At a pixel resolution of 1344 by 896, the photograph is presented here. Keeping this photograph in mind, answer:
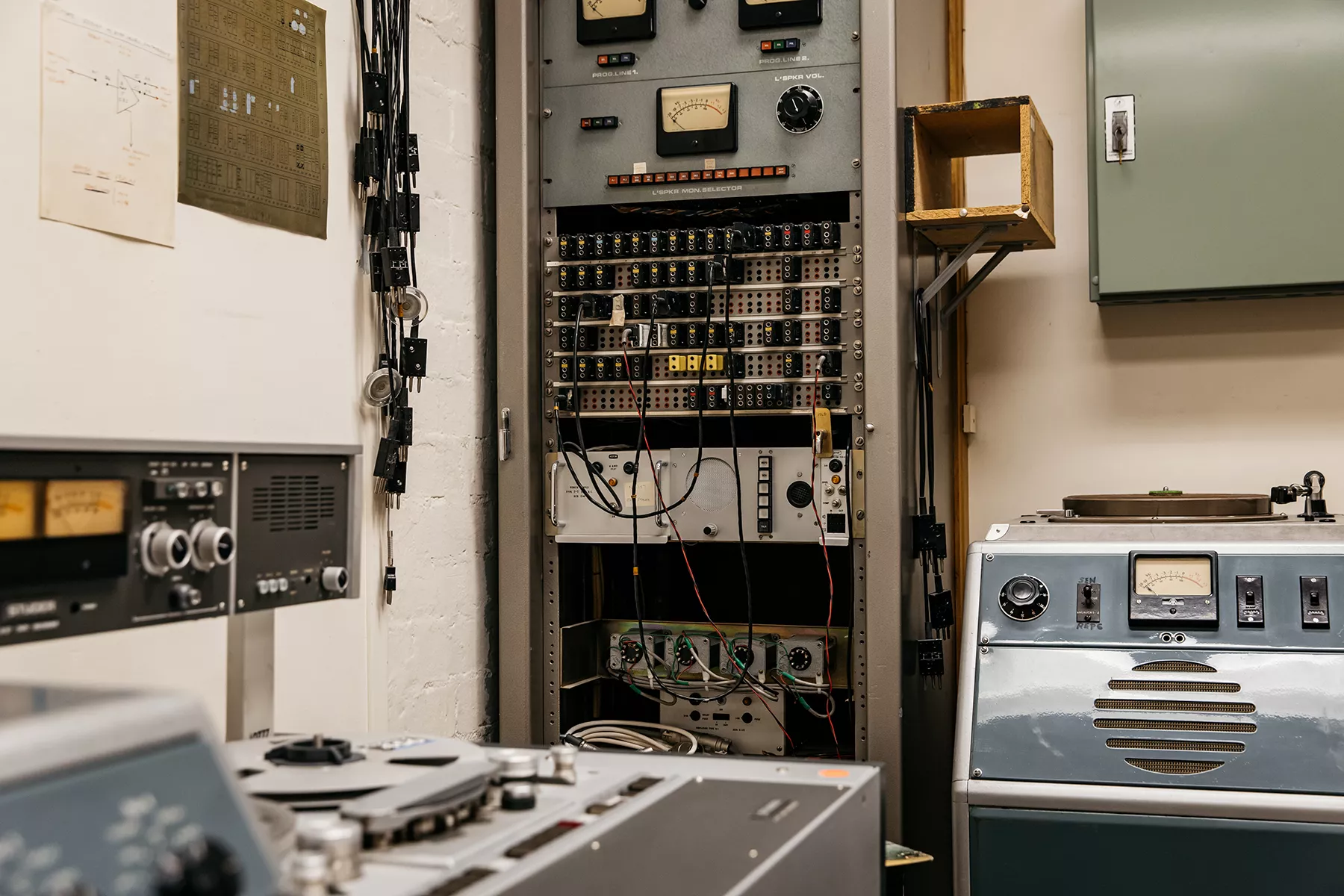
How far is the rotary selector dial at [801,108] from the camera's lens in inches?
102

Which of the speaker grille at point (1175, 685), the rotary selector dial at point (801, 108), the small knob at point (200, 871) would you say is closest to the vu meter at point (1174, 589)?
the speaker grille at point (1175, 685)

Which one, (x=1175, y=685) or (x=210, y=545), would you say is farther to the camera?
(x=1175, y=685)

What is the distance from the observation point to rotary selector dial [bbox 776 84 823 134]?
2.58 meters

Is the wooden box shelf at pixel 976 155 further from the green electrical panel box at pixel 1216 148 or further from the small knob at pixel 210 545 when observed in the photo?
the small knob at pixel 210 545

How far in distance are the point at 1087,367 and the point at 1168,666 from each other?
4.02 feet

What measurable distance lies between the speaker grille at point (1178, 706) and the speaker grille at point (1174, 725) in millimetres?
22

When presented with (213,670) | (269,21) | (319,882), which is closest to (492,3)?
(269,21)

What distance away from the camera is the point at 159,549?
1193 millimetres

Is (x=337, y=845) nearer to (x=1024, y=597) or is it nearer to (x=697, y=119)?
(x=1024, y=597)

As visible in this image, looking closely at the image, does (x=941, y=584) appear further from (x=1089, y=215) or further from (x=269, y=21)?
Result: (x=269, y=21)

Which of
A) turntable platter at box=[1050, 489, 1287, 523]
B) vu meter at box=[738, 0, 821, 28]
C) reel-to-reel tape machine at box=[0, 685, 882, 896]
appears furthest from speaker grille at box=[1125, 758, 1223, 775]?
vu meter at box=[738, 0, 821, 28]

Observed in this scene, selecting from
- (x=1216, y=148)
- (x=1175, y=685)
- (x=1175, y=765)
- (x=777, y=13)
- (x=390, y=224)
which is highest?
(x=777, y=13)

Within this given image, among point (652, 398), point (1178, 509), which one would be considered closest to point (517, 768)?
point (652, 398)

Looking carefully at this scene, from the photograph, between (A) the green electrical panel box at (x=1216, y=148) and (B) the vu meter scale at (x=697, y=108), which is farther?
(A) the green electrical panel box at (x=1216, y=148)
